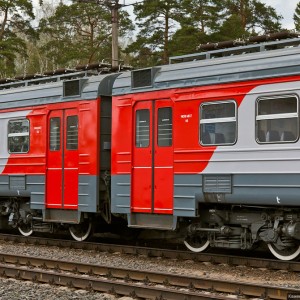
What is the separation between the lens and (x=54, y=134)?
1634cm

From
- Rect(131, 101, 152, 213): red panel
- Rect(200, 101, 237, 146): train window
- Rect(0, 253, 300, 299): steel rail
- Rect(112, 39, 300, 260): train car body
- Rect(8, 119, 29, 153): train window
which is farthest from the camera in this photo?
Rect(8, 119, 29, 153): train window

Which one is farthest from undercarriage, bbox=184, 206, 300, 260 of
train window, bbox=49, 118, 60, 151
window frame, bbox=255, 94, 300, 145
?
train window, bbox=49, 118, 60, 151

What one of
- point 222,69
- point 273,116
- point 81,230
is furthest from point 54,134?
point 273,116

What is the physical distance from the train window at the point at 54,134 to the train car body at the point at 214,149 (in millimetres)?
2023

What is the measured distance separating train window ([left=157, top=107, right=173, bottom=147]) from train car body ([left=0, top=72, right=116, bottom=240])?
1.99 m

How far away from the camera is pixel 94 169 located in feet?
50.0

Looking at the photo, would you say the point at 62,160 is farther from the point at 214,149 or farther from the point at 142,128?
the point at 214,149

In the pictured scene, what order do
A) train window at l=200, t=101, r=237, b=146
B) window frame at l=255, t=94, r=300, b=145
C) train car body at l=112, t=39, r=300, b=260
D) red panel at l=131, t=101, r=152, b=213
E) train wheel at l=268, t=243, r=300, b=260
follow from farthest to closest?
1. red panel at l=131, t=101, r=152, b=213
2. train window at l=200, t=101, r=237, b=146
3. train wheel at l=268, t=243, r=300, b=260
4. train car body at l=112, t=39, r=300, b=260
5. window frame at l=255, t=94, r=300, b=145

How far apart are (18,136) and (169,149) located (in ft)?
17.0

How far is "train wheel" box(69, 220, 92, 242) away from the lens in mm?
16438

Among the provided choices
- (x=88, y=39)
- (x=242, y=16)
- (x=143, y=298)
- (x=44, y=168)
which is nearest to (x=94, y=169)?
(x=44, y=168)

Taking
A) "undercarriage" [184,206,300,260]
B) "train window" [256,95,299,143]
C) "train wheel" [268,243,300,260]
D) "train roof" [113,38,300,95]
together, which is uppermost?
"train roof" [113,38,300,95]

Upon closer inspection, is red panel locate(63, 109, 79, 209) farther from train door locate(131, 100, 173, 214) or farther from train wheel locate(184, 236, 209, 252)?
train wheel locate(184, 236, 209, 252)

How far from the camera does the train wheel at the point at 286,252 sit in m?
12.2
